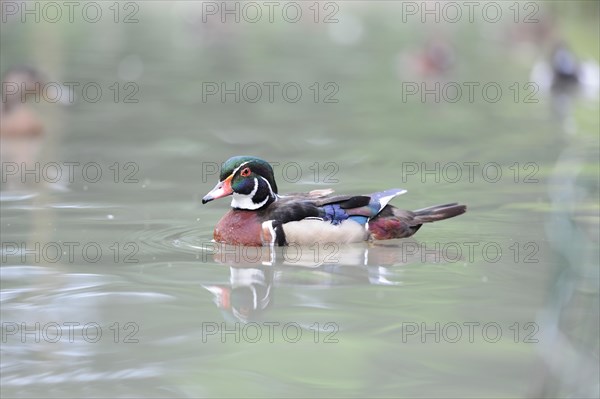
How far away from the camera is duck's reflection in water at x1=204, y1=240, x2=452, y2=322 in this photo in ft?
23.0

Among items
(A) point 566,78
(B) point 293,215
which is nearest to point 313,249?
(B) point 293,215

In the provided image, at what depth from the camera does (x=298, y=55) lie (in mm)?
24328

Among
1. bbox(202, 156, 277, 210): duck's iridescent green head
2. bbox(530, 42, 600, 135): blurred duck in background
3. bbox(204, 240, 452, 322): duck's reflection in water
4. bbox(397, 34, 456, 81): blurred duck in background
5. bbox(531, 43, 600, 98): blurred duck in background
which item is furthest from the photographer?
bbox(397, 34, 456, 81): blurred duck in background

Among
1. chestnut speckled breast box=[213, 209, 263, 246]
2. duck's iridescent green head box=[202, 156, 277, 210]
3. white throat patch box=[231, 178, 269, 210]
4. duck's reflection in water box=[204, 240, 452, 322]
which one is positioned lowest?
duck's reflection in water box=[204, 240, 452, 322]

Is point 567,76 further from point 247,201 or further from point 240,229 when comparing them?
point 240,229

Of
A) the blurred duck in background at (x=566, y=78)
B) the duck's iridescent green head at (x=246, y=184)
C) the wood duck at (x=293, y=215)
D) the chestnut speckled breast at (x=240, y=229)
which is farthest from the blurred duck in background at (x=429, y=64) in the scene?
the chestnut speckled breast at (x=240, y=229)

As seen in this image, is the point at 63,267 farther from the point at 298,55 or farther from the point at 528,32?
the point at 528,32

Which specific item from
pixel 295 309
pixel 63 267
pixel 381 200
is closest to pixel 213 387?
pixel 295 309

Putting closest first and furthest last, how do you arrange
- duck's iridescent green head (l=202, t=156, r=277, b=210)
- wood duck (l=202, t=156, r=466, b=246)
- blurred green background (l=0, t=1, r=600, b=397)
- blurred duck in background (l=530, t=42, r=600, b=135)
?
1. blurred green background (l=0, t=1, r=600, b=397)
2. wood duck (l=202, t=156, r=466, b=246)
3. duck's iridescent green head (l=202, t=156, r=277, b=210)
4. blurred duck in background (l=530, t=42, r=600, b=135)

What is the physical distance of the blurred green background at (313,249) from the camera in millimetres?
5434

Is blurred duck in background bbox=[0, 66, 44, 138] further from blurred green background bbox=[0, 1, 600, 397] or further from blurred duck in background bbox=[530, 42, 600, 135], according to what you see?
blurred duck in background bbox=[530, 42, 600, 135]

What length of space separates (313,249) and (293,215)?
0.29 meters

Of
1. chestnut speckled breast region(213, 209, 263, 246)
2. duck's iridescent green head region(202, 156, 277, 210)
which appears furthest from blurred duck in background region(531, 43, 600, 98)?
chestnut speckled breast region(213, 209, 263, 246)

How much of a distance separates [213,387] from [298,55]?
19325 mm
